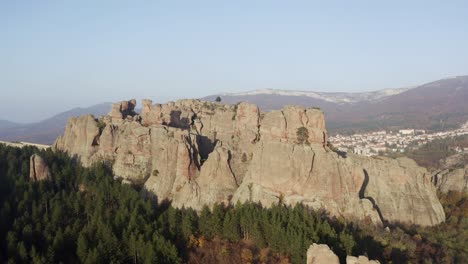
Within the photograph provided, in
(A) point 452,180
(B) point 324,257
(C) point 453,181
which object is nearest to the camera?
(B) point 324,257

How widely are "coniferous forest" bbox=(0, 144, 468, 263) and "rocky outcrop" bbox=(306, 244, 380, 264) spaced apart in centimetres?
301

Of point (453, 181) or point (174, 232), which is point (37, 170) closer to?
point (174, 232)

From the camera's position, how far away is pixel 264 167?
48688 millimetres

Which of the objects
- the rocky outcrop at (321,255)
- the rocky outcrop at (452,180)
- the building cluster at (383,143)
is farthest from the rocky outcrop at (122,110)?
the building cluster at (383,143)

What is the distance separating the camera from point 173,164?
51.3m

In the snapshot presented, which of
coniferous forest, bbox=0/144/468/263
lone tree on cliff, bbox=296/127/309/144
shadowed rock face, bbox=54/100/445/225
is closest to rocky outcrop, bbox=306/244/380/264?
coniferous forest, bbox=0/144/468/263

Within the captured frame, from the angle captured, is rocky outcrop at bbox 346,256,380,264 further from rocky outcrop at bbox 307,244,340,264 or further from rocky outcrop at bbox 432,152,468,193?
rocky outcrop at bbox 432,152,468,193

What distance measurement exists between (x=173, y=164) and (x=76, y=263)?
1603cm

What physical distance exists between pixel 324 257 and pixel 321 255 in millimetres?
272

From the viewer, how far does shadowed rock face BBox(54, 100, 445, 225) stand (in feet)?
155

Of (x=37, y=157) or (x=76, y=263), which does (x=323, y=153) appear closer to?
(x=76, y=263)

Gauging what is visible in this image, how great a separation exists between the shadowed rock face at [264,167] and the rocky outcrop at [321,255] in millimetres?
11777

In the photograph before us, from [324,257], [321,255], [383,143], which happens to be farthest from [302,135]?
[383,143]

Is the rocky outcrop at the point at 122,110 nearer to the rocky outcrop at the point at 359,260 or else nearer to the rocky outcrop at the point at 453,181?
the rocky outcrop at the point at 359,260
